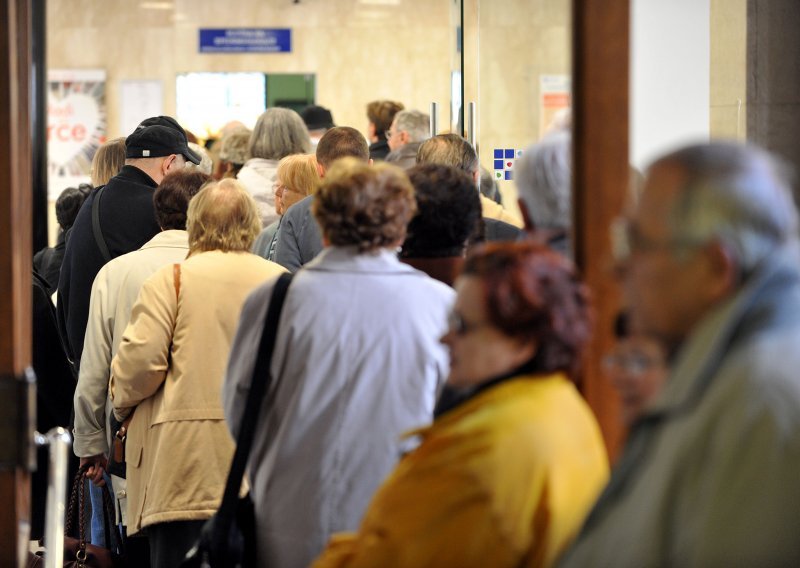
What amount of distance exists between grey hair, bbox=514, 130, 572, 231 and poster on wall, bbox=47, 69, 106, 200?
494 inches

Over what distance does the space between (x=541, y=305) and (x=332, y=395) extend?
1.13 meters

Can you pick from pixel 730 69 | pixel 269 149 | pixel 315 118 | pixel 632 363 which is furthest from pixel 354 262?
pixel 315 118

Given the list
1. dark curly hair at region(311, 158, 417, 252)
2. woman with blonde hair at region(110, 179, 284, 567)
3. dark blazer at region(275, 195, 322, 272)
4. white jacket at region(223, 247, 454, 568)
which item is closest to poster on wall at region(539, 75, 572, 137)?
dark blazer at region(275, 195, 322, 272)

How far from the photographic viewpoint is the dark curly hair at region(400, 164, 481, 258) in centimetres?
394

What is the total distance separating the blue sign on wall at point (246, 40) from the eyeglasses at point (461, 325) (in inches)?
534

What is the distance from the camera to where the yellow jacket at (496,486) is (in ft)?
6.75

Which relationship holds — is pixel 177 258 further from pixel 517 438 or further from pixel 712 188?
pixel 712 188

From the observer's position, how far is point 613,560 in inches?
68.6

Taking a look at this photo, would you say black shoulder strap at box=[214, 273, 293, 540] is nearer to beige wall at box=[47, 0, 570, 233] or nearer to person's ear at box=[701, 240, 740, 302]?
person's ear at box=[701, 240, 740, 302]

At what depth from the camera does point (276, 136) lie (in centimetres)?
709

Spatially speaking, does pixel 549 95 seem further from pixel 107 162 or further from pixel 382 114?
pixel 107 162

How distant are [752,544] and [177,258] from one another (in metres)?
3.76

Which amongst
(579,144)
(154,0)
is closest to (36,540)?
(579,144)

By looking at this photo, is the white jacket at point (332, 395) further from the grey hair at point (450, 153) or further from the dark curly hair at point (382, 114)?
the dark curly hair at point (382, 114)
